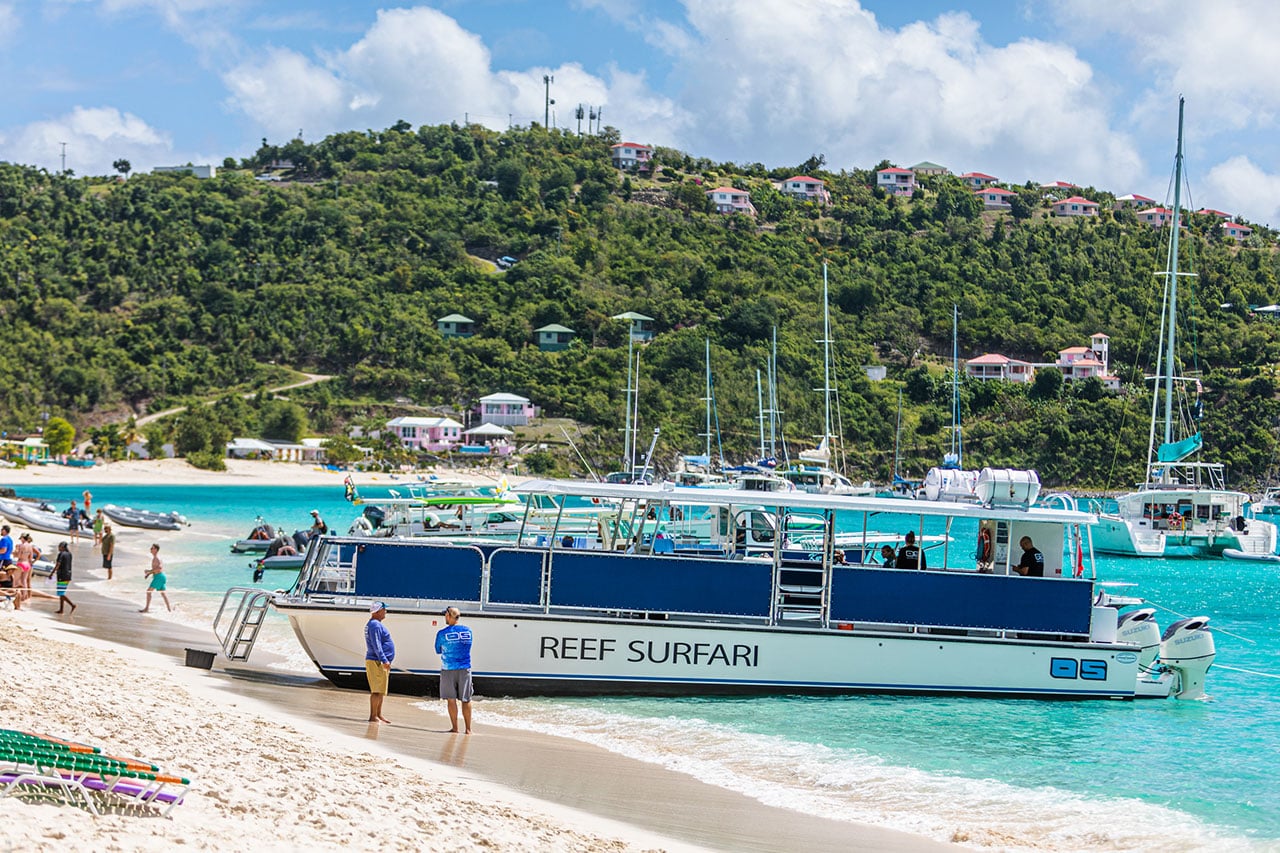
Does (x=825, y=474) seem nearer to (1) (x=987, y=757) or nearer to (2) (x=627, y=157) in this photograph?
(1) (x=987, y=757)

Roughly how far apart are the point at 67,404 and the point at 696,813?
369 ft

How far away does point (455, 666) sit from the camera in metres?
13.9

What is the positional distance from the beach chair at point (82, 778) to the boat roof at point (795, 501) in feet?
27.2

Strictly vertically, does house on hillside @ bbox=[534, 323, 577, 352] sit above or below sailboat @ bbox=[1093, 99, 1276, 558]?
above

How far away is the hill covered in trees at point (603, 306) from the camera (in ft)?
344

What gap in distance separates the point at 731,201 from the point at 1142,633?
141230 millimetres

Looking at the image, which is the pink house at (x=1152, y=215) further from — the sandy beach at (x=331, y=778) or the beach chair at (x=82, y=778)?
the beach chair at (x=82, y=778)

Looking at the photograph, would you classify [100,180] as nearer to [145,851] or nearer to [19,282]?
[19,282]

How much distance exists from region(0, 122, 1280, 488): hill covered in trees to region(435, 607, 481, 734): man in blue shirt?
85195mm

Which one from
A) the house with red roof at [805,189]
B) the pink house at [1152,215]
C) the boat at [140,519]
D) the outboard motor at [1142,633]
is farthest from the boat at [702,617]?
Result: the house with red roof at [805,189]

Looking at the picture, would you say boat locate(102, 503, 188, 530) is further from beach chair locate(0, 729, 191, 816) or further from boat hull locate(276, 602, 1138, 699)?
beach chair locate(0, 729, 191, 816)

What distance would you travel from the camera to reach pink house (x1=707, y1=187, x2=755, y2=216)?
509ft

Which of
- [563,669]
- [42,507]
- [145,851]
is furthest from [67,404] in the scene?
[145,851]

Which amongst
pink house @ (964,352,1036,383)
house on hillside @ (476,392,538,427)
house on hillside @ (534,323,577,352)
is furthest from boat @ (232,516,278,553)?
pink house @ (964,352,1036,383)
